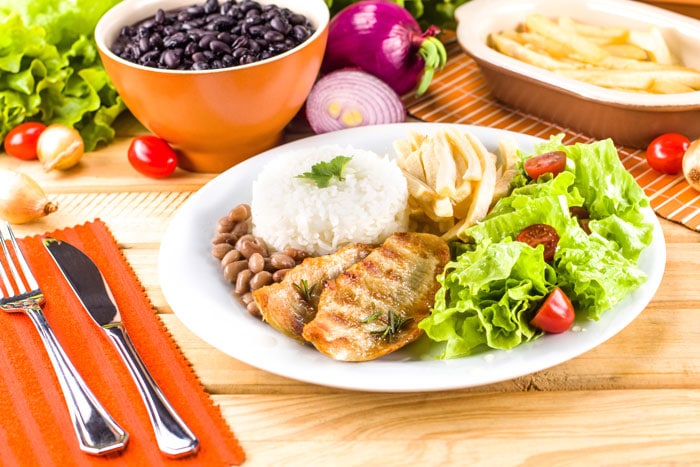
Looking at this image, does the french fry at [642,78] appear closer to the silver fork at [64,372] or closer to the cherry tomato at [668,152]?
the cherry tomato at [668,152]

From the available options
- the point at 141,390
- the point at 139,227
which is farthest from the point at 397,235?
the point at 139,227

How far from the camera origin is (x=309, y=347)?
2494 millimetres

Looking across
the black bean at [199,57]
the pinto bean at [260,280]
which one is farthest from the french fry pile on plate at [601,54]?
the pinto bean at [260,280]

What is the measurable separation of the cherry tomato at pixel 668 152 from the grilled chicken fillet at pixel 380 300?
4.33 feet

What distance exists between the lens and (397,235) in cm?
273

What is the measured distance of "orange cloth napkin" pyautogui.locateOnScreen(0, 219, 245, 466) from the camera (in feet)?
7.40

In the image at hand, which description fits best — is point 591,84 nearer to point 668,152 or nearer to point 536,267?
point 668,152

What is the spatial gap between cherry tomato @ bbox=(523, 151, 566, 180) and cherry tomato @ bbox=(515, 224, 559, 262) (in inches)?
12.9

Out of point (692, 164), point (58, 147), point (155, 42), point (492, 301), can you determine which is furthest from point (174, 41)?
point (692, 164)

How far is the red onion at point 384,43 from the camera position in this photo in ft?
13.3

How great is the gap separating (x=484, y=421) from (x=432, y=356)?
27 centimetres

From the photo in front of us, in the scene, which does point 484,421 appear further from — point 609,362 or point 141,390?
point 141,390

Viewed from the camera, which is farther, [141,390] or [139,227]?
[139,227]

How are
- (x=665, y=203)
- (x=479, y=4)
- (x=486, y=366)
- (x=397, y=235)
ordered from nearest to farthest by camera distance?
(x=486, y=366) < (x=397, y=235) < (x=665, y=203) < (x=479, y=4)
